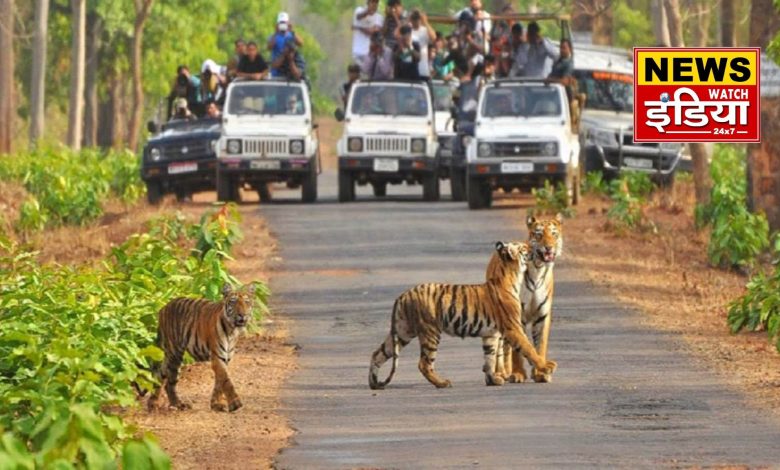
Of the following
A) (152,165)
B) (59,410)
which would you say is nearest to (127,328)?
(59,410)

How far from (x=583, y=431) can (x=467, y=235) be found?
17210 millimetres

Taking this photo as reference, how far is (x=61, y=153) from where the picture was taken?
4866 centimetres

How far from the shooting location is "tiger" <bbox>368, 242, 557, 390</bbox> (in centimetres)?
1747

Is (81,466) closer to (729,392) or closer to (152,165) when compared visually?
(729,392)

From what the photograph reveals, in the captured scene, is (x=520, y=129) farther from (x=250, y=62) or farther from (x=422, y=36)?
(x=250, y=62)

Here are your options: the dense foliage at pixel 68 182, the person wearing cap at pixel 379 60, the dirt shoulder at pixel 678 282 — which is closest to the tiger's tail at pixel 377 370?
the dirt shoulder at pixel 678 282

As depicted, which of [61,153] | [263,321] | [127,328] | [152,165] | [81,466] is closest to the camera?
[81,466]

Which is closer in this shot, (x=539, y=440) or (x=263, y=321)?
(x=539, y=440)

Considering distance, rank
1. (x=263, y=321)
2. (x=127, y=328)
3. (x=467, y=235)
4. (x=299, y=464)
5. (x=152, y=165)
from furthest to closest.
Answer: (x=152, y=165)
(x=467, y=235)
(x=263, y=321)
(x=127, y=328)
(x=299, y=464)

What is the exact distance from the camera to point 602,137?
4091cm

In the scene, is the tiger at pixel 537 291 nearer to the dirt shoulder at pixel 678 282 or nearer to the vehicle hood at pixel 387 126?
the dirt shoulder at pixel 678 282

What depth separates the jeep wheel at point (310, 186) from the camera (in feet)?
128

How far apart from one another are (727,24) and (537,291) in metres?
13.6

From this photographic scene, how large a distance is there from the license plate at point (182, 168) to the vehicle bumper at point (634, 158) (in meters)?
6.49
